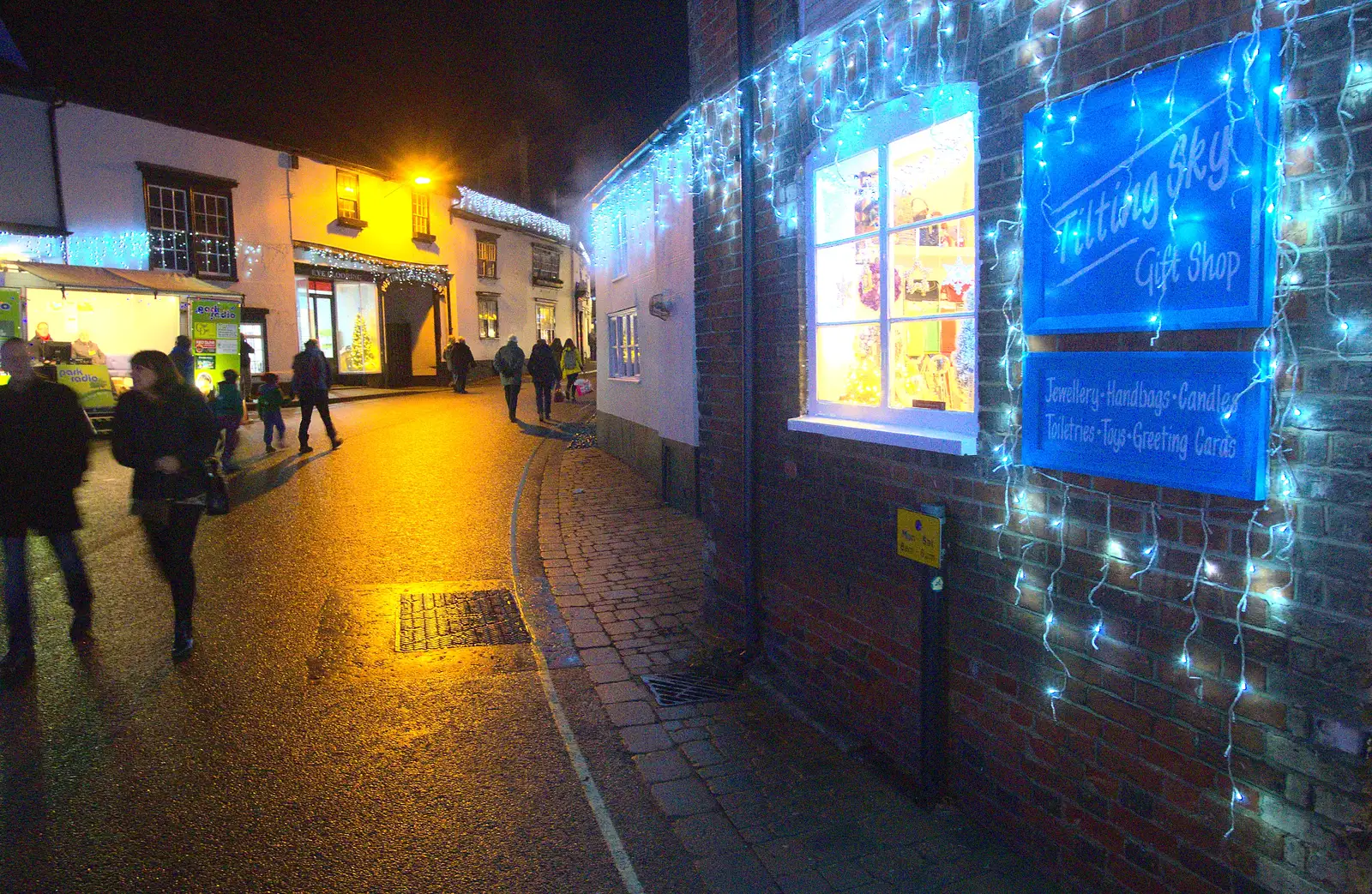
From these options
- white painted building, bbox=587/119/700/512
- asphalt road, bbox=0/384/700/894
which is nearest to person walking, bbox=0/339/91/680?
asphalt road, bbox=0/384/700/894

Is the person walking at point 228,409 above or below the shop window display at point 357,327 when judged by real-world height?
below

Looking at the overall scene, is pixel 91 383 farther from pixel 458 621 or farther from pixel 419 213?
pixel 419 213

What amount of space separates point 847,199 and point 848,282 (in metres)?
0.44

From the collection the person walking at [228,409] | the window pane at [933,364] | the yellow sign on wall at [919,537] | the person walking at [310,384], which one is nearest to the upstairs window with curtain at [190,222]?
the person walking at [310,384]

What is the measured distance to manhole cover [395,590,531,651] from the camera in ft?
19.9

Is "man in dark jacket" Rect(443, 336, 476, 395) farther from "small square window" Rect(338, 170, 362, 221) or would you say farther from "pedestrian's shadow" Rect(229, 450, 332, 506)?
"pedestrian's shadow" Rect(229, 450, 332, 506)

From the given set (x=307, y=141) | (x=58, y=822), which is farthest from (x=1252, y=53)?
(x=307, y=141)

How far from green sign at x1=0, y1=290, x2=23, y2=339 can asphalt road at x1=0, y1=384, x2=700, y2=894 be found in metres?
10.9

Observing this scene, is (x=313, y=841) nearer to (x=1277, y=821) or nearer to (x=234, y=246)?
(x=1277, y=821)

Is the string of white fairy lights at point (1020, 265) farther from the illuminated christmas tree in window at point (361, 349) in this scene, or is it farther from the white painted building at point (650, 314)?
the illuminated christmas tree in window at point (361, 349)

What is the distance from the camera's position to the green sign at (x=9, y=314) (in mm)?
16156

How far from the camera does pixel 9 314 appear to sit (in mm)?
16234

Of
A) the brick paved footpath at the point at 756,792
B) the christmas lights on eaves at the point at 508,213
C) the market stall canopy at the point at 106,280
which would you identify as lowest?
the brick paved footpath at the point at 756,792

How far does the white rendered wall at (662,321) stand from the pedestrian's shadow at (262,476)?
5137 mm
